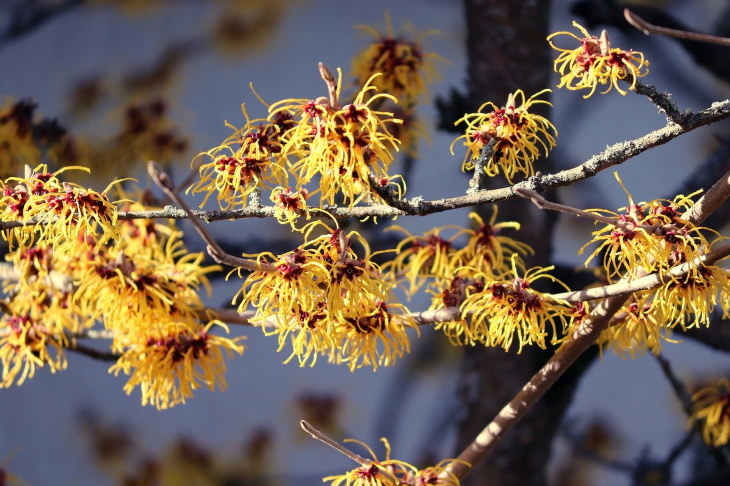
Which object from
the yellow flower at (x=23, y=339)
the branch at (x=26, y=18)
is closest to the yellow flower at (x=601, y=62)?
the yellow flower at (x=23, y=339)

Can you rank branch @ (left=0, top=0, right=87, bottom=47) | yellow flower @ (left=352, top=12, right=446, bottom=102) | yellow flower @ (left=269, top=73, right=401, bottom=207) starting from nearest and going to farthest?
yellow flower @ (left=269, top=73, right=401, bottom=207)
yellow flower @ (left=352, top=12, right=446, bottom=102)
branch @ (left=0, top=0, right=87, bottom=47)

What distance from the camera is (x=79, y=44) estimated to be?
1.91m

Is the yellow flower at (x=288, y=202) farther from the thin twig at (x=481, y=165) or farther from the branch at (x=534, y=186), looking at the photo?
the thin twig at (x=481, y=165)

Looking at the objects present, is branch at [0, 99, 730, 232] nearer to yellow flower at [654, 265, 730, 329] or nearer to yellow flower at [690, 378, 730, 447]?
yellow flower at [654, 265, 730, 329]

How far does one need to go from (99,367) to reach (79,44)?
0.68 m

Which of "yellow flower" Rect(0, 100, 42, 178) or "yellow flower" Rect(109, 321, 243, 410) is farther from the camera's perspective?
"yellow flower" Rect(0, 100, 42, 178)

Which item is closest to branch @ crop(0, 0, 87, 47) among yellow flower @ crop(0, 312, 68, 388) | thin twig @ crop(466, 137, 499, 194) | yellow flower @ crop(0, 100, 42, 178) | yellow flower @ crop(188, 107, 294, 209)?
yellow flower @ crop(0, 100, 42, 178)

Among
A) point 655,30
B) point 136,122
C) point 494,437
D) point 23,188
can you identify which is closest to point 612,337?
point 494,437

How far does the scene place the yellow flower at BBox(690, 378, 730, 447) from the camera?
1.73 meters

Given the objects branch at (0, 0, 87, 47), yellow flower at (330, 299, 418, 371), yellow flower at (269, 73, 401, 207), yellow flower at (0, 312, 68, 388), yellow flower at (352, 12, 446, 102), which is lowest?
yellow flower at (330, 299, 418, 371)

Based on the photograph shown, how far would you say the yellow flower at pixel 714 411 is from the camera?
173cm

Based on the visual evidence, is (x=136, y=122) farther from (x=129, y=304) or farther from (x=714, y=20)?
(x=714, y=20)

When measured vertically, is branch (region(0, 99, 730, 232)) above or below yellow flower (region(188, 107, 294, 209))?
below

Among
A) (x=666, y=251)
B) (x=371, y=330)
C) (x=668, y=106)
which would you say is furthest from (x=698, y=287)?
(x=371, y=330)
